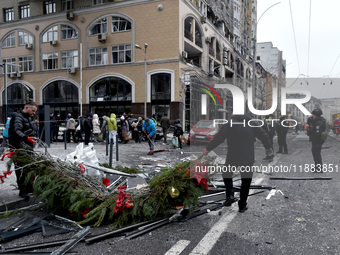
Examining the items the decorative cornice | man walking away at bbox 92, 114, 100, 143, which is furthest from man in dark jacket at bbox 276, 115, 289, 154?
the decorative cornice

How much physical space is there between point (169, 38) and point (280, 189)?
23.3 metres

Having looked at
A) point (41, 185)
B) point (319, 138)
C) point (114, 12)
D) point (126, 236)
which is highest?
point (114, 12)

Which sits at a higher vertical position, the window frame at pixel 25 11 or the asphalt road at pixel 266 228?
the window frame at pixel 25 11

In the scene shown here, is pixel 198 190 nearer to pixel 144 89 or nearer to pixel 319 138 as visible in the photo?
pixel 319 138

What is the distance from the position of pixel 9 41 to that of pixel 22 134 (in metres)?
36.6

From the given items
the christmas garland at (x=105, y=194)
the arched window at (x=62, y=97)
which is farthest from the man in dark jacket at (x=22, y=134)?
the arched window at (x=62, y=97)

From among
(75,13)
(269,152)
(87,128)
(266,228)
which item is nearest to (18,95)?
(75,13)

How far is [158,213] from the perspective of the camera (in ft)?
14.7

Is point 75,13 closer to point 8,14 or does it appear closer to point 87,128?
point 8,14

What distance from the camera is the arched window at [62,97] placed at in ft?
107

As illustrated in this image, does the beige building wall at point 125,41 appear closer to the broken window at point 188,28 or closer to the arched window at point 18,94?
the arched window at point 18,94

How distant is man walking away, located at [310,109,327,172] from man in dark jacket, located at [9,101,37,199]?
5.04m

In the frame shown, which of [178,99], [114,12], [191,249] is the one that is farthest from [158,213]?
[114,12]

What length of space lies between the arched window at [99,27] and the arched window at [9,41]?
1171 cm
